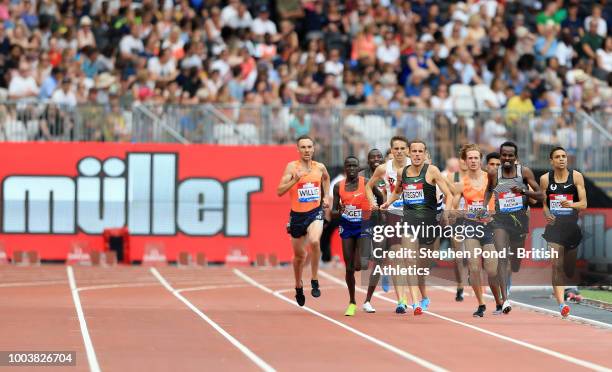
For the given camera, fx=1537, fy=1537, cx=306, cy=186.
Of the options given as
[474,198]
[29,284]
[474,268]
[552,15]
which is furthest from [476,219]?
[552,15]

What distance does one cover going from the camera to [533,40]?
33.7 meters

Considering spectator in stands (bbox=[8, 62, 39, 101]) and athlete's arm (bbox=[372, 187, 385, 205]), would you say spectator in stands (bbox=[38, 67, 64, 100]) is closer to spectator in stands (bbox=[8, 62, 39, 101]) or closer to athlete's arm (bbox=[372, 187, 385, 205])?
spectator in stands (bbox=[8, 62, 39, 101])

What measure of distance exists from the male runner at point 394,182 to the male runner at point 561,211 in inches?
72.4

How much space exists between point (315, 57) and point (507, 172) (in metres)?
12.6

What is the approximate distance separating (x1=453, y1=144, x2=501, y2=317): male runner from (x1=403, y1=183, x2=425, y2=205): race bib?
44cm

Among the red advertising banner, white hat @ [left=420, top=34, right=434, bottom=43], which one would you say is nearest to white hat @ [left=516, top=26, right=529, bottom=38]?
white hat @ [left=420, top=34, right=434, bottom=43]

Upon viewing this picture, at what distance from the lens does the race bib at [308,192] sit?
65.5ft

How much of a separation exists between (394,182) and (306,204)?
1.19m

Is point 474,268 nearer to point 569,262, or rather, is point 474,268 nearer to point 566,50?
point 569,262

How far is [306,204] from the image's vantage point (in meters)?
20.1

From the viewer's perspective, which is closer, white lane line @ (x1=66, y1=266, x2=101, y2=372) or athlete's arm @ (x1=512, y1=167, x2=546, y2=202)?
white lane line @ (x1=66, y1=266, x2=101, y2=372)

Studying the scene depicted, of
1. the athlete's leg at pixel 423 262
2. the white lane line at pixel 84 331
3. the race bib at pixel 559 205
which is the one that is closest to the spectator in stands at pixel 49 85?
the white lane line at pixel 84 331

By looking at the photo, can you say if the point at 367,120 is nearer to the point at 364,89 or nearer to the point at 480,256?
the point at 364,89

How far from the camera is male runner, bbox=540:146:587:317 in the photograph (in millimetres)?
19391
